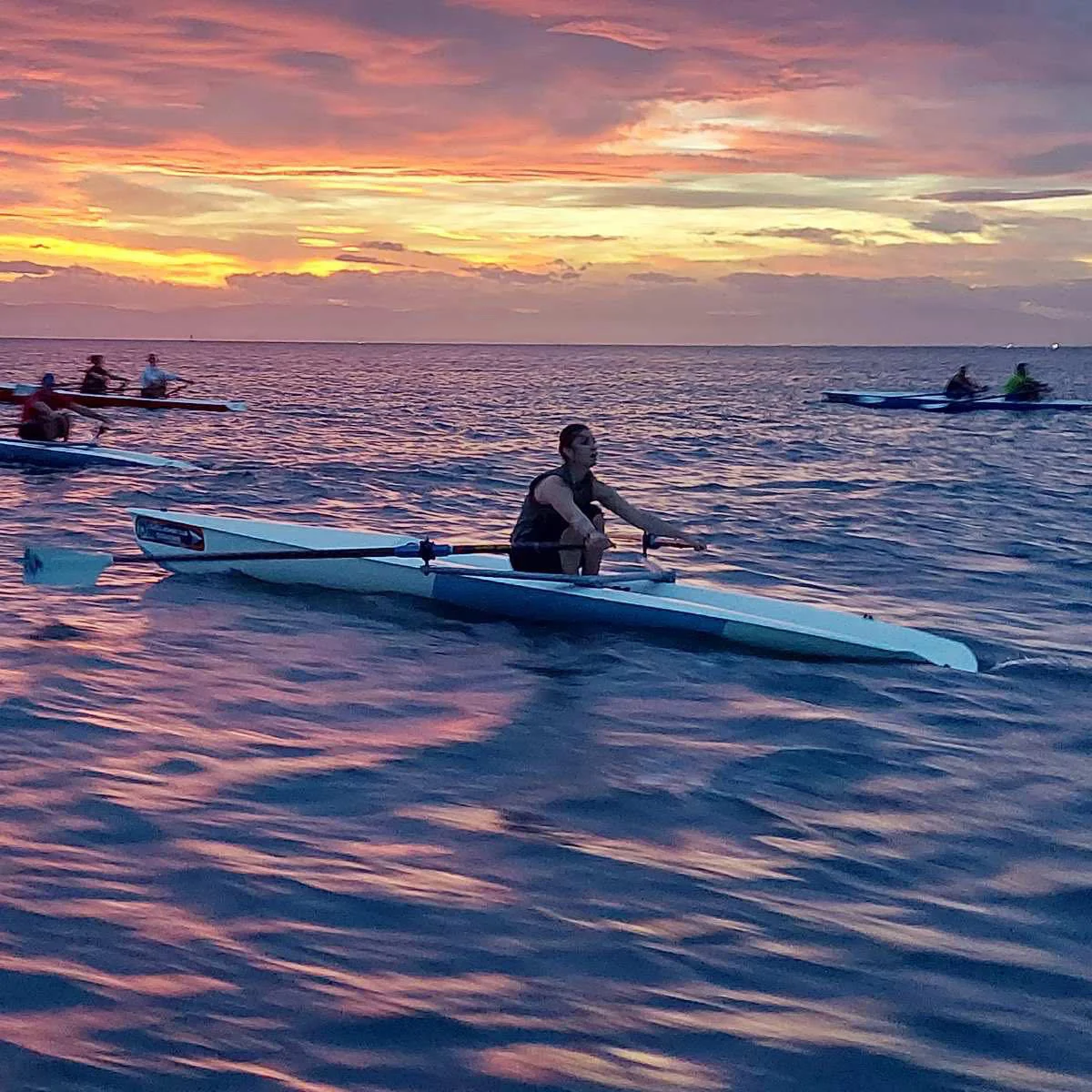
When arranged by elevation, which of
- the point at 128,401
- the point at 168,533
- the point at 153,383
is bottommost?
the point at 168,533

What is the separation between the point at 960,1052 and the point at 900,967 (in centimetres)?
58

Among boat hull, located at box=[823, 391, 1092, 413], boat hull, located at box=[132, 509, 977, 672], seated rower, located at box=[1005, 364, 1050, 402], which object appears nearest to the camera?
boat hull, located at box=[132, 509, 977, 672]

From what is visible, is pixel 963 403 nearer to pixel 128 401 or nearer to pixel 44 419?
pixel 128 401

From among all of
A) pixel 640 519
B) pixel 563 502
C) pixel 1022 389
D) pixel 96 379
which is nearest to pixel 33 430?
pixel 96 379

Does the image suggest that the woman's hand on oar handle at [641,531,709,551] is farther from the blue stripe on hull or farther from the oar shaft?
the blue stripe on hull

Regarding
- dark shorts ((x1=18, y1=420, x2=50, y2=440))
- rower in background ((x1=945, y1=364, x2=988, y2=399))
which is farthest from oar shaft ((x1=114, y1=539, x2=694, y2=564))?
rower in background ((x1=945, y1=364, x2=988, y2=399))

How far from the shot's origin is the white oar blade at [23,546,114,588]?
11117 mm

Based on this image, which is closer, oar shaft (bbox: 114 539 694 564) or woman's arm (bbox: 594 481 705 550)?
woman's arm (bbox: 594 481 705 550)

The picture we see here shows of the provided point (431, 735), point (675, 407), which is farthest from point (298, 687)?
point (675, 407)

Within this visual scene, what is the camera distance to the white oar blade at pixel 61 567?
1112 centimetres

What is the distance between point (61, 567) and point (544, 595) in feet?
13.1

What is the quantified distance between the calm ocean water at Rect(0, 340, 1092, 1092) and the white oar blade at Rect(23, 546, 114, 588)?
279 millimetres

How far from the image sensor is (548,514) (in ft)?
34.7

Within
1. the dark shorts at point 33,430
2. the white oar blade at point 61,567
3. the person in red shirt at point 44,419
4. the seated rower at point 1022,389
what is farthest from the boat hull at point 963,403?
the white oar blade at point 61,567
